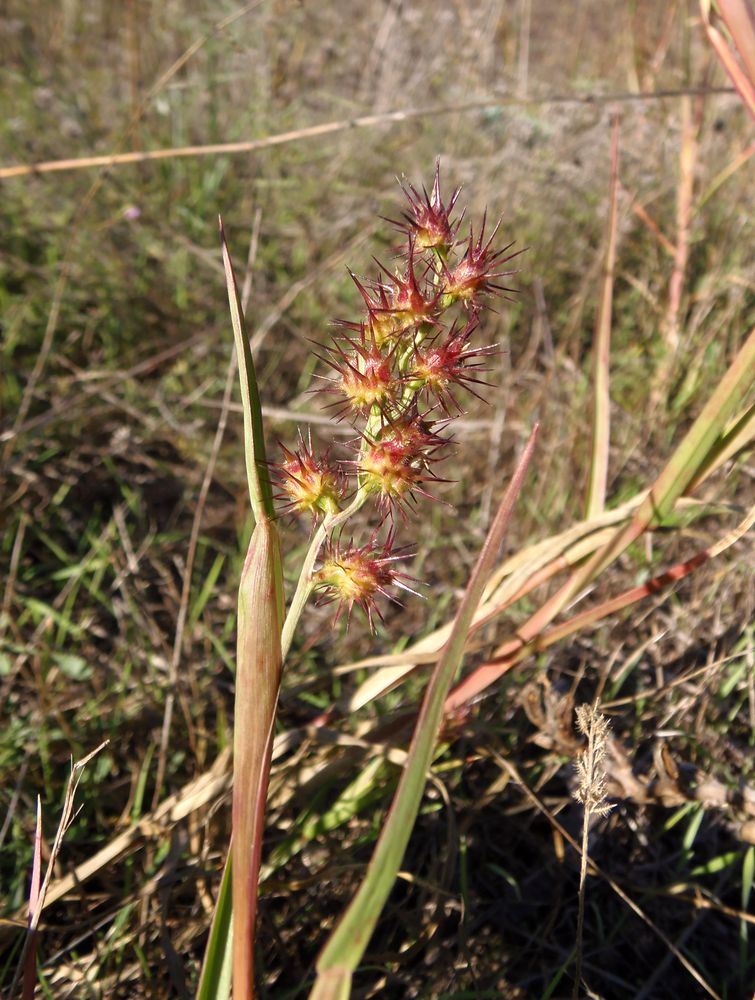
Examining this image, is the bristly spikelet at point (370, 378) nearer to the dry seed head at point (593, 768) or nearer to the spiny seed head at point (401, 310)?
the spiny seed head at point (401, 310)

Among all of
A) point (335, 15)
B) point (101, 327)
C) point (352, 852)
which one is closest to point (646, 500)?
point (352, 852)

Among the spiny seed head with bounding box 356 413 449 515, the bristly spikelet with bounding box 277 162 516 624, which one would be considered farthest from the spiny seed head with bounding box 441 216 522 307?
the spiny seed head with bounding box 356 413 449 515

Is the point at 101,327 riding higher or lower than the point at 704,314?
lower

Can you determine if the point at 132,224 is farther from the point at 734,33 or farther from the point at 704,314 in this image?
the point at 734,33

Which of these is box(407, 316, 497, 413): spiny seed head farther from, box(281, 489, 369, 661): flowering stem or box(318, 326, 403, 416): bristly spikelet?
box(281, 489, 369, 661): flowering stem

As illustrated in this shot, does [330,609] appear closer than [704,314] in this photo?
Yes

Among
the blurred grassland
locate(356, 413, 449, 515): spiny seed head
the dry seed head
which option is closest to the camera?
locate(356, 413, 449, 515): spiny seed head

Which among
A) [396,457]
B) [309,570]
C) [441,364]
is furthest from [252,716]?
[441,364]
